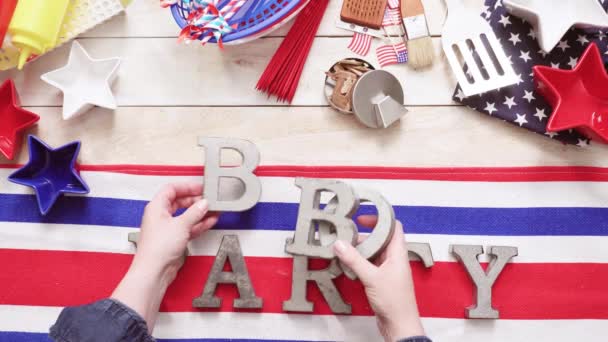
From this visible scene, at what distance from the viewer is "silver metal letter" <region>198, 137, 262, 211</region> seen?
3.20ft

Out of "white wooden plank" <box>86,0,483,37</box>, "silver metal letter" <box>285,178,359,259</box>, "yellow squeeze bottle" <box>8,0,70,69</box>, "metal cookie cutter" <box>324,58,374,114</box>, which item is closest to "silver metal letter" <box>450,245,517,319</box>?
"silver metal letter" <box>285,178,359,259</box>

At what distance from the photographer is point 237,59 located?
1089 mm

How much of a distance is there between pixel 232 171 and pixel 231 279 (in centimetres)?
21

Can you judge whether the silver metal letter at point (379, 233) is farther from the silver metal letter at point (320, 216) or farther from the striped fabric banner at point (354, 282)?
the striped fabric banner at point (354, 282)

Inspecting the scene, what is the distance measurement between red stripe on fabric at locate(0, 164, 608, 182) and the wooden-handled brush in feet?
0.73

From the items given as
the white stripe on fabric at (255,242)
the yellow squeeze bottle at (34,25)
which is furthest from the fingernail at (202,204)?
the yellow squeeze bottle at (34,25)

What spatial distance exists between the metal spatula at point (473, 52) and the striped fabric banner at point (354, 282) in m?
0.18

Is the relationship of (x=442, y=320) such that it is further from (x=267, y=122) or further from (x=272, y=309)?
(x=267, y=122)

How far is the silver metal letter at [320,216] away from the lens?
0.91 meters

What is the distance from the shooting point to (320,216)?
0.92 meters

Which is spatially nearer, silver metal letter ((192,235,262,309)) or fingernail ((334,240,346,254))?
fingernail ((334,240,346,254))

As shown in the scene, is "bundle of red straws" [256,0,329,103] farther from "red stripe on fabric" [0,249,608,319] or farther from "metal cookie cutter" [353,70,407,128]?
"red stripe on fabric" [0,249,608,319]

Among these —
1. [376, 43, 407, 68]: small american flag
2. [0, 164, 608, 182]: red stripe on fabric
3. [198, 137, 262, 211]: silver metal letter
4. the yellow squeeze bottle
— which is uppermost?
the yellow squeeze bottle

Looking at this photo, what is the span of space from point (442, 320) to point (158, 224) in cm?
57
